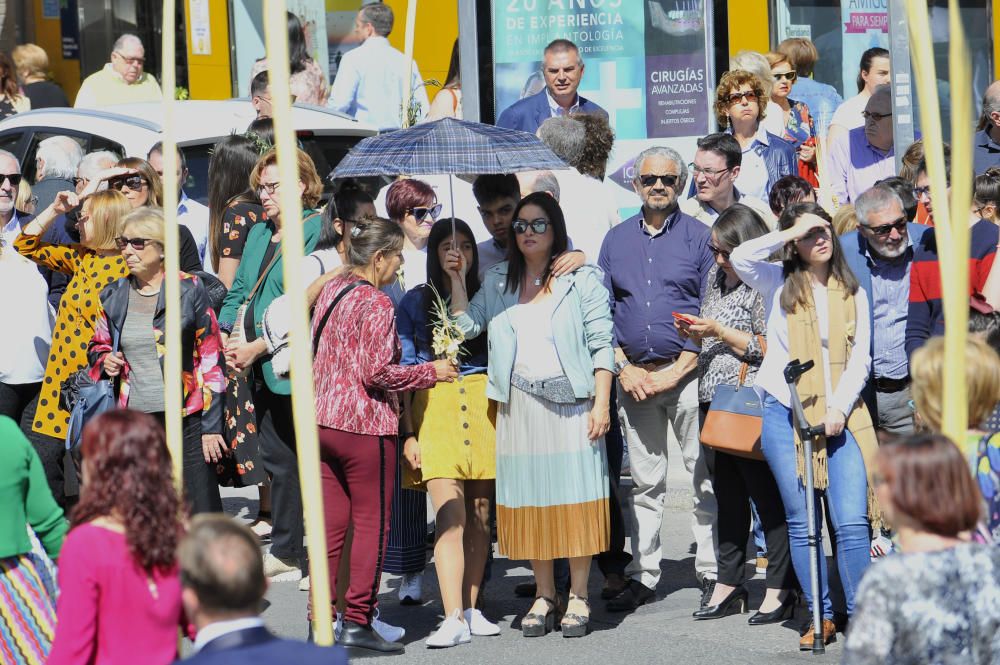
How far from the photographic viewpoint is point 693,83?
10.3 metres

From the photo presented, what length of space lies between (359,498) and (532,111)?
369 centimetres

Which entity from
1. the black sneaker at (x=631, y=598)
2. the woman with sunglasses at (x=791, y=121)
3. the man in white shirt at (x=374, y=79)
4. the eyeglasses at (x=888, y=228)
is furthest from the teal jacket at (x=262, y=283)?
the man in white shirt at (x=374, y=79)

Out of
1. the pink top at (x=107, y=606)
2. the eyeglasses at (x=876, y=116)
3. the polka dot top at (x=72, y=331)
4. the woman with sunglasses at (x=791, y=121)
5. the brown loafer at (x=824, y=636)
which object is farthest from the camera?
the woman with sunglasses at (x=791, y=121)

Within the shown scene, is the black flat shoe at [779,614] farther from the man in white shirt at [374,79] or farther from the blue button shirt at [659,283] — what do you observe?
the man in white shirt at [374,79]

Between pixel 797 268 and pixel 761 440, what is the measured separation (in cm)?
74

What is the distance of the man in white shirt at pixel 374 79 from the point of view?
12.5 m

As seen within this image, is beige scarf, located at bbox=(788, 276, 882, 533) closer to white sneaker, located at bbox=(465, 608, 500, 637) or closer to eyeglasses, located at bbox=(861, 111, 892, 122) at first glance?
white sneaker, located at bbox=(465, 608, 500, 637)

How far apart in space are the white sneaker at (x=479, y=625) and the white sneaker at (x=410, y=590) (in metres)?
0.60

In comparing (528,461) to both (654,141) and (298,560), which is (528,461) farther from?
(654,141)

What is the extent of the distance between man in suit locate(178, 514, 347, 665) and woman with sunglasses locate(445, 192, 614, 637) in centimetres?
331

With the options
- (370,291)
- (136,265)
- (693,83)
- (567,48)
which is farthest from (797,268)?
(693,83)

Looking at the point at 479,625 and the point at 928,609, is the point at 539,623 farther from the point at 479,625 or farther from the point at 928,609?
the point at 928,609

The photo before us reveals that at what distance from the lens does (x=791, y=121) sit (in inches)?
404

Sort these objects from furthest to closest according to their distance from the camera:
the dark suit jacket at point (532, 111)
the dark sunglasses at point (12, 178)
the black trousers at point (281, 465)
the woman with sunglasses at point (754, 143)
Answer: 1. the dark suit jacket at point (532, 111)
2. the woman with sunglasses at point (754, 143)
3. the dark sunglasses at point (12, 178)
4. the black trousers at point (281, 465)
